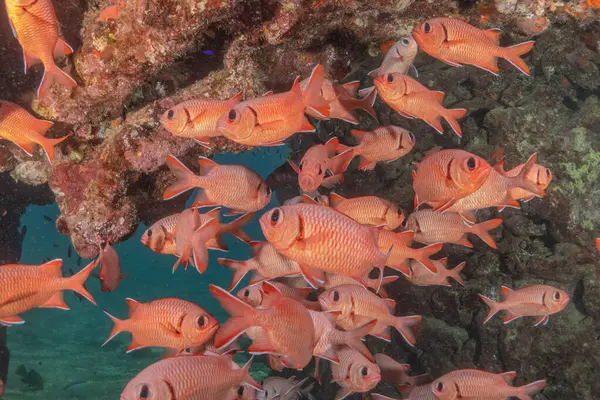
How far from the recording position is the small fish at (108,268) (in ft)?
16.3

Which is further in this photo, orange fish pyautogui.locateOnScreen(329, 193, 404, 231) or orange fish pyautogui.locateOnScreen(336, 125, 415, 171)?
orange fish pyautogui.locateOnScreen(336, 125, 415, 171)

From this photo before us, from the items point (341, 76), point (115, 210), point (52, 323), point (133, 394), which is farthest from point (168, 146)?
point (52, 323)

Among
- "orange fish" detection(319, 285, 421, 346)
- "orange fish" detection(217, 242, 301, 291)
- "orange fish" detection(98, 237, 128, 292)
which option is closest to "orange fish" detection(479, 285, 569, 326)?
"orange fish" detection(319, 285, 421, 346)

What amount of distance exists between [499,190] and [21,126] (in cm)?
480

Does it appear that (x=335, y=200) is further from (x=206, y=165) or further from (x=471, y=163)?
(x=471, y=163)

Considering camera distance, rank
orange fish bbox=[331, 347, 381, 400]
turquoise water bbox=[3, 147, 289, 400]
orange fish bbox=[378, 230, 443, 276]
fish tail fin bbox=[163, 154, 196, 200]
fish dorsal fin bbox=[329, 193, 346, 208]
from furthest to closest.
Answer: turquoise water bbox=[3, 147, 289, 400] < fish dorsal fin bbox=[329, 193, 346, 208] < orange fish bbox=[331, 347, 381, 400] < orange fish bbox=[378, 230, 443, 276] < fish tail fin bbox=[163, 154, 196, 200]

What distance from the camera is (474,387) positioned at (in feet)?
13.3

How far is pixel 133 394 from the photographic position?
277 centimetres

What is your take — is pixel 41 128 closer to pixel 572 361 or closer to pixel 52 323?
pixel 572 361

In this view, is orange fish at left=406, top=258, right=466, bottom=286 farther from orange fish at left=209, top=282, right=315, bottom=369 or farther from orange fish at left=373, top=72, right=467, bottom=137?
orange fish at left=209, top=282, right=315, bottom=369

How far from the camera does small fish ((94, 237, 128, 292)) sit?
495cm

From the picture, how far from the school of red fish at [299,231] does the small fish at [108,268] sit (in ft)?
0.14

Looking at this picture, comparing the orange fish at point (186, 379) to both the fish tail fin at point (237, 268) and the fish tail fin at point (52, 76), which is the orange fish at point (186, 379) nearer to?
the fish tail fin at point (237, 268)

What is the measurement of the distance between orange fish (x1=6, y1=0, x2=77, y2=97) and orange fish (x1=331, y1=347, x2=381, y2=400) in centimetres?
397
